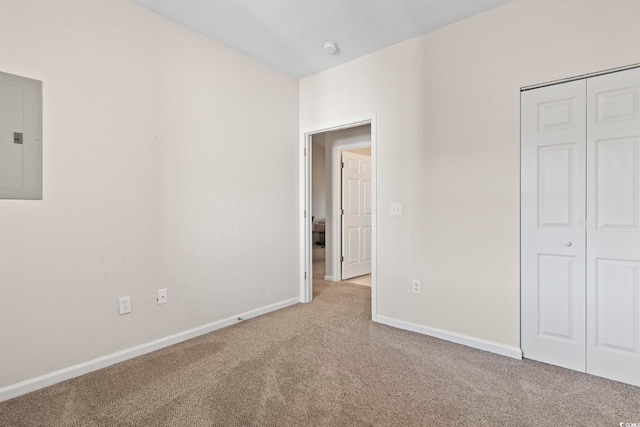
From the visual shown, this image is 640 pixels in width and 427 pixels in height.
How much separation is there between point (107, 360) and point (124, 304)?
1.25 ft

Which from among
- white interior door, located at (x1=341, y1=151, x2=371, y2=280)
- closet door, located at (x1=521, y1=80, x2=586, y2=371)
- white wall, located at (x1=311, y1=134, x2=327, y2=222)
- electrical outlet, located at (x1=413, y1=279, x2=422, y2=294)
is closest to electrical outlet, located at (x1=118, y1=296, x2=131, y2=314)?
electrical outlet, located at (x1=413, y1=279, x2=422, y2=294)

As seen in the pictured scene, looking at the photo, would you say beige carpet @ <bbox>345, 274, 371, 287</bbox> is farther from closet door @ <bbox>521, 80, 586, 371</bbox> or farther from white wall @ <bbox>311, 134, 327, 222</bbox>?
white wall @ <bbox>311, 134, 327, 222</bbox>

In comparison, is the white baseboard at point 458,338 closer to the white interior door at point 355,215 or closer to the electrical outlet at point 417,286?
the electrical outlet at point 417,286

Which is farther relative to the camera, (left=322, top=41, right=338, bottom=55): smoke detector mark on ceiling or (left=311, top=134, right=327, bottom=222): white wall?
(left=311, top=134, right=327, bottom=222): white wall

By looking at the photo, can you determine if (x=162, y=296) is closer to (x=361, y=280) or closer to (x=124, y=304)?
(x=124, y=304)

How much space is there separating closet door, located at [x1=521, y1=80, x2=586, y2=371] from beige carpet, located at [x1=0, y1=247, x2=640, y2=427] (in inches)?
8.5

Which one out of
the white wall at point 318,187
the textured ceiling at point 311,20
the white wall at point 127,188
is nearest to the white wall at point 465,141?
the textured ceiling at point 311,20

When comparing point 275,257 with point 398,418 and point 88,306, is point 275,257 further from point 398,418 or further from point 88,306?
point 398,418

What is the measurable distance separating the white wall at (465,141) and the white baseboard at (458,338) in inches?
1.7

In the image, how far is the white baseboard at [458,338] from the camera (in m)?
2.34

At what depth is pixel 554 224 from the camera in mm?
2191

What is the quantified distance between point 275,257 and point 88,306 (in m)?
1.74

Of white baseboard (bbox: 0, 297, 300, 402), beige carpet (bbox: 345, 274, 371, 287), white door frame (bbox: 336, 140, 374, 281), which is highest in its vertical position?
white door frame (bbox: 336, 140, 374, 281)

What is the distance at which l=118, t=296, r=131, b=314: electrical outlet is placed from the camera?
7.41 ft
